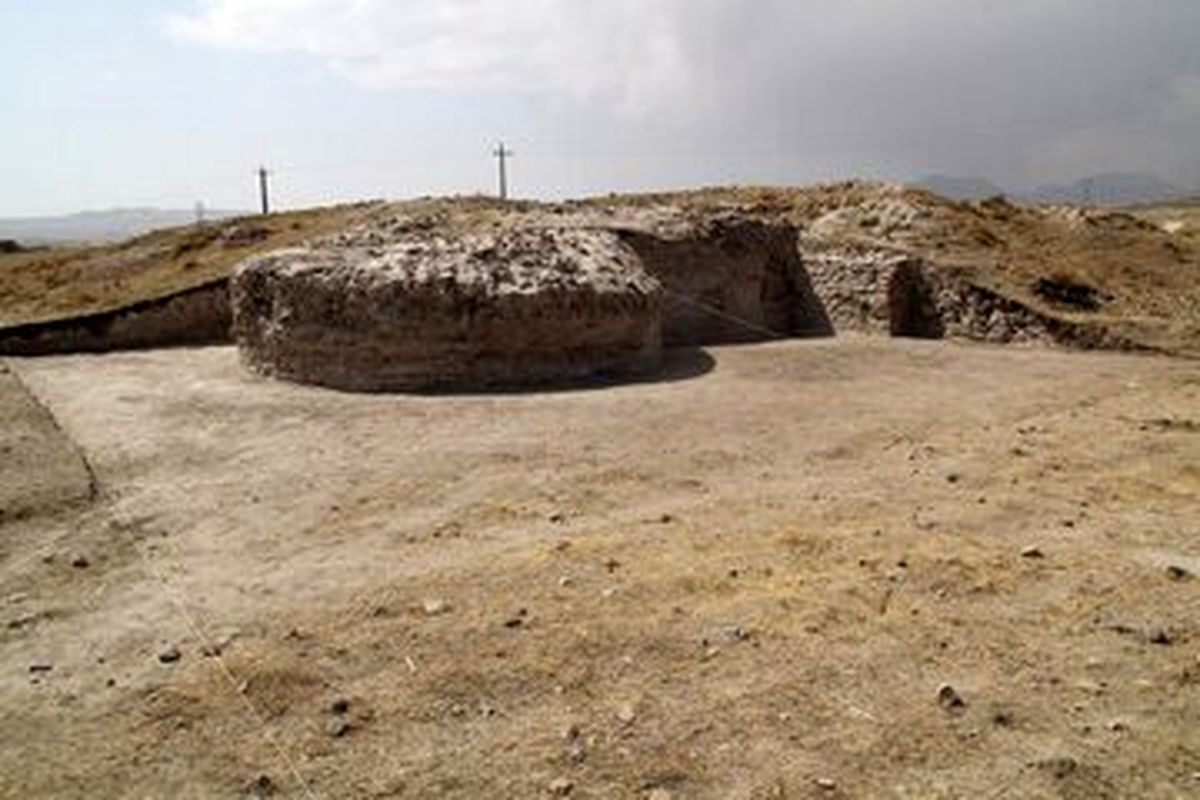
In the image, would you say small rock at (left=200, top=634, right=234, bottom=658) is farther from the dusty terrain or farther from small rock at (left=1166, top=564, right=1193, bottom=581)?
the dusty terrain

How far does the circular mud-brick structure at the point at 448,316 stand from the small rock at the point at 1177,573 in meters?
7.42

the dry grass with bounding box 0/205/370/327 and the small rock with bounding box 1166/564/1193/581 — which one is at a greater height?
the dry grass with bounding box 0/205/370/327

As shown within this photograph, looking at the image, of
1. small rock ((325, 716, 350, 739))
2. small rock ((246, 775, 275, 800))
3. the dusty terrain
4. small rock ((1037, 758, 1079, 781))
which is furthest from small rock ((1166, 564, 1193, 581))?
the dusty terrain

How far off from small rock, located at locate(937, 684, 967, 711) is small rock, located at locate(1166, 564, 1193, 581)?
2.17 meters

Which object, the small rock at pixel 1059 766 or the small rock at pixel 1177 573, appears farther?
the small rock at pixel 1177 573

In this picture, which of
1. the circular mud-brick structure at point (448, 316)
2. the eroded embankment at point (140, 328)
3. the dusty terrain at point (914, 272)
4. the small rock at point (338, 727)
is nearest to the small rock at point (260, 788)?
the small rock at point (338, 727)

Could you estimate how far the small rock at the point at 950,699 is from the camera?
5262 mm

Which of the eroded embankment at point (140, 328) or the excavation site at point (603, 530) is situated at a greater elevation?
the eroded embankment at point (140, 328)

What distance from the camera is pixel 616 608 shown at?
21.1ft

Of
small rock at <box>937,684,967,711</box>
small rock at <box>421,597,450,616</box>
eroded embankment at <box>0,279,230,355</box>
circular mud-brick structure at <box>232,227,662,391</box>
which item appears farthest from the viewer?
eroded embankment at <box>0,279,230,355</box>

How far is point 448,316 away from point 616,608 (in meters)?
7.10

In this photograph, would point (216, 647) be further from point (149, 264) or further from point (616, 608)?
point (149, 264)

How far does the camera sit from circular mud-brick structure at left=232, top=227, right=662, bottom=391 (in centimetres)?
1295

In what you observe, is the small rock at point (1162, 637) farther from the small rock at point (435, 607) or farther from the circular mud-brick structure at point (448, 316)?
the circular mud-brick structure at point (448, 316)
